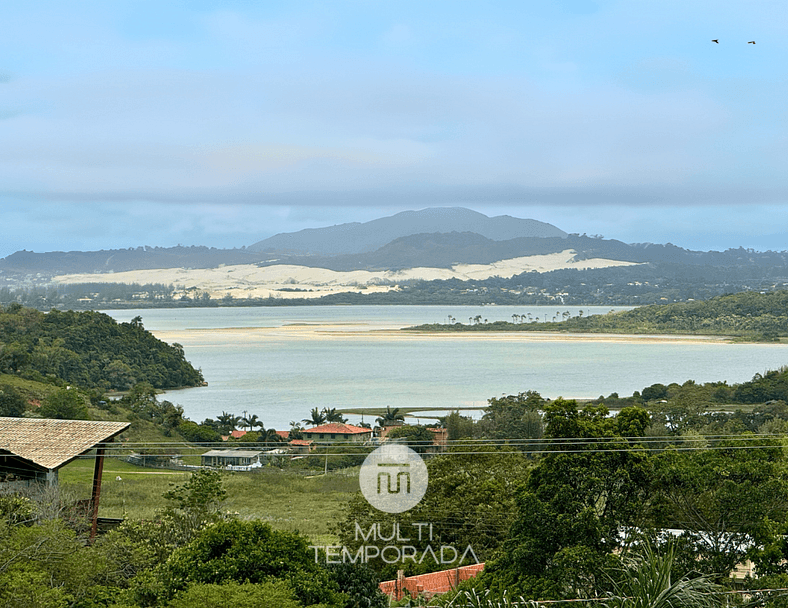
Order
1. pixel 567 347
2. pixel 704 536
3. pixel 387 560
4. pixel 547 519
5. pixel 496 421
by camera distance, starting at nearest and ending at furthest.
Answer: pixel 547 519 < pixel 704 536 < pixel 387 560 < pixel 496 421 < pixel 567 347

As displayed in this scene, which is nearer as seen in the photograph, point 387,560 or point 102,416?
point 387,560

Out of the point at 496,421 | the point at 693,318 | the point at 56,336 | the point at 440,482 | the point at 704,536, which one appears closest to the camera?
the point at 704,536

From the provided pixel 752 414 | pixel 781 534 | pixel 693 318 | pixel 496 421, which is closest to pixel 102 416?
pixel 496 421

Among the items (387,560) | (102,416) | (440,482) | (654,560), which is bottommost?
(102,416)

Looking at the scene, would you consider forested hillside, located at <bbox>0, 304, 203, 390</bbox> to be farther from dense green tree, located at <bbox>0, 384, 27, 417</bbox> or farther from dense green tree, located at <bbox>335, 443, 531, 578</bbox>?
dense green tree, located at <bbox>335, 443, 531, 578</bbox>

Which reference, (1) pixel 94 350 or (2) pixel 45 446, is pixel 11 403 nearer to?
(1) pixel 94 350

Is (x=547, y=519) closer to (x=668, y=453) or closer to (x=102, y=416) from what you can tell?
(x=668, y=453)
